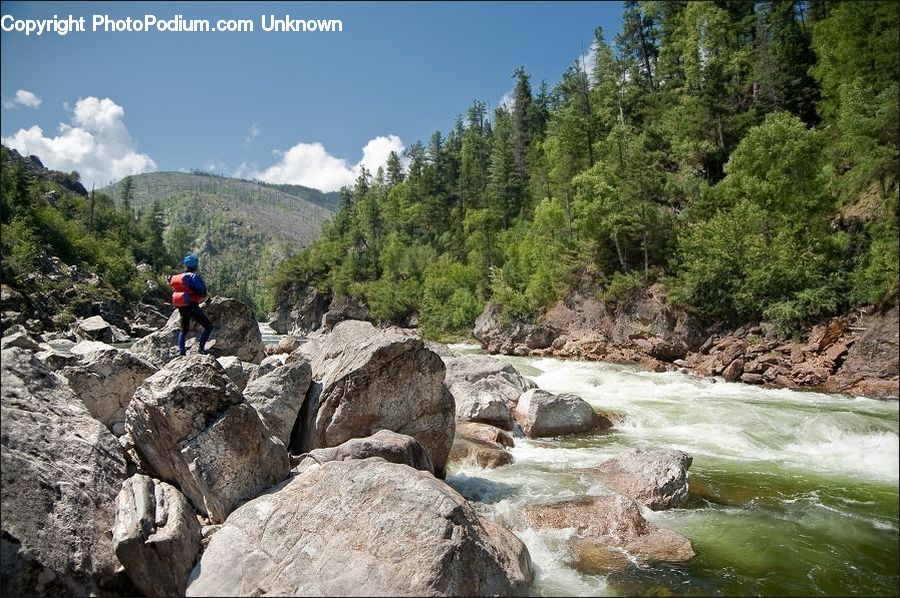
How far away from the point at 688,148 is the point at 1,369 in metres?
40.2

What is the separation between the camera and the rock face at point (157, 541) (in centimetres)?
555

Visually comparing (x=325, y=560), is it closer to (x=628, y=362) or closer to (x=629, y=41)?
(x=628, y=362)

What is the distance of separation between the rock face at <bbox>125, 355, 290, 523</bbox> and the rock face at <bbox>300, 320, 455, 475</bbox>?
2387mm

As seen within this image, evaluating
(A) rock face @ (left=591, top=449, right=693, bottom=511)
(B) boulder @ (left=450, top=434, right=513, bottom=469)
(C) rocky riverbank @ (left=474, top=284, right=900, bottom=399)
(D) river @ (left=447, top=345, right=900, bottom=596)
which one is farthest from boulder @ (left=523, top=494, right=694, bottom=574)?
(C) rocky riverbank @ (left=474, top=284, right=900, bottom=399)

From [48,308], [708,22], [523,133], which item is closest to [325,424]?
[708,22]

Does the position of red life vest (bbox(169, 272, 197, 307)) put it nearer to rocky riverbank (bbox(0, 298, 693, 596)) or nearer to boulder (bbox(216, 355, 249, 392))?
rocky riverbank (bbox(0, 298, 693, 596))

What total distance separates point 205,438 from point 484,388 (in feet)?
32.7

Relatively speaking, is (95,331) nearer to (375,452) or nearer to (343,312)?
(343,312)

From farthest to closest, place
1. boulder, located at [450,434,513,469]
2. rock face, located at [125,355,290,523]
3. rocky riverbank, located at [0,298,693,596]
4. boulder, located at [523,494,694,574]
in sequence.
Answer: boulder, located at [450,434,513,469] → boulder, located at [523,494,694,574] → rock face, located at [125,355,290,523] → rocky riverbank, located at [0,298,693,596]

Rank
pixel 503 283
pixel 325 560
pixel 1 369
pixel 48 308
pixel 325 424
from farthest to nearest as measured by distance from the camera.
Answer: pixel 48 308 < pixel 503 283 < pixel 325 424 < pixel 1 369 < pixel 325 560

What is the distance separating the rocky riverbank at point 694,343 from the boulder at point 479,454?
261 inches

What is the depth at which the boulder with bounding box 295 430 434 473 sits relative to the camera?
808cm

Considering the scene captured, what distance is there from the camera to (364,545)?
5301 mm

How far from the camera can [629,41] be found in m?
58.9
